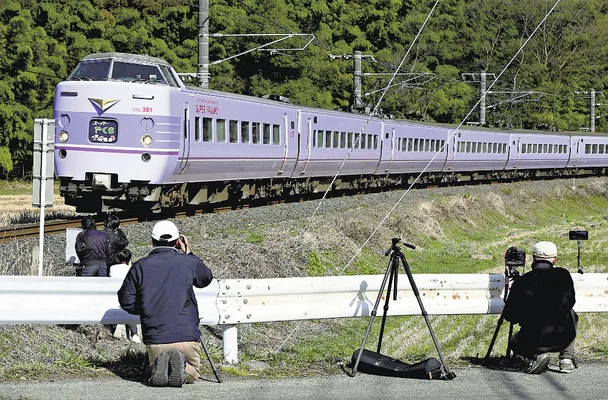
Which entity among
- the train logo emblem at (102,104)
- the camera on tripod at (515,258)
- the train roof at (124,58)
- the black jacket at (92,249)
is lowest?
the black jacket at (92,249)

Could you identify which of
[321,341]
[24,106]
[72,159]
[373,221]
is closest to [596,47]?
[24,106]

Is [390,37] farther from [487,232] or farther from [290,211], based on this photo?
[290,211]

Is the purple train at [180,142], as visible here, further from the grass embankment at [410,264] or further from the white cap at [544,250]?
the white cap at [544,250]

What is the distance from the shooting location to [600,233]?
105 feet

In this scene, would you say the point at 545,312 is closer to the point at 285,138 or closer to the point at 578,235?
the point at 578,235

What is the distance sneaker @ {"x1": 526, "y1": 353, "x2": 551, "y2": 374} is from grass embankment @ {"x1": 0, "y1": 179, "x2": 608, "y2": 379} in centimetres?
80

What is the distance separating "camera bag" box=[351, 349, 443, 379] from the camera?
26.9 ft

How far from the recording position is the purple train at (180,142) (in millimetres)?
20766

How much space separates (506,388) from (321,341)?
501 centimetres

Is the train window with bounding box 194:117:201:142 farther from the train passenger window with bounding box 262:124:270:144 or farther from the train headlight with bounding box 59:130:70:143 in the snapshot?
the train passenger window with bounding box 262:124:270:144

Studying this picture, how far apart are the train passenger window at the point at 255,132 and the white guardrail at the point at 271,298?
56.0 ft

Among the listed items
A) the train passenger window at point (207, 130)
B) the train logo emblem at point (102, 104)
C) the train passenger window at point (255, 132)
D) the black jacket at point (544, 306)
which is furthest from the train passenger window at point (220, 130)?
the black jacket at point (544, 306)

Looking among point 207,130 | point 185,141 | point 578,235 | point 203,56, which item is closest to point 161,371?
point 578,235

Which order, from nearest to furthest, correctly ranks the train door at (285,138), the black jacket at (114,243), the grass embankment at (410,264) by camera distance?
the grass embankment at (410,264) < the black jacket at (114,243) < the train door at (285,138)
